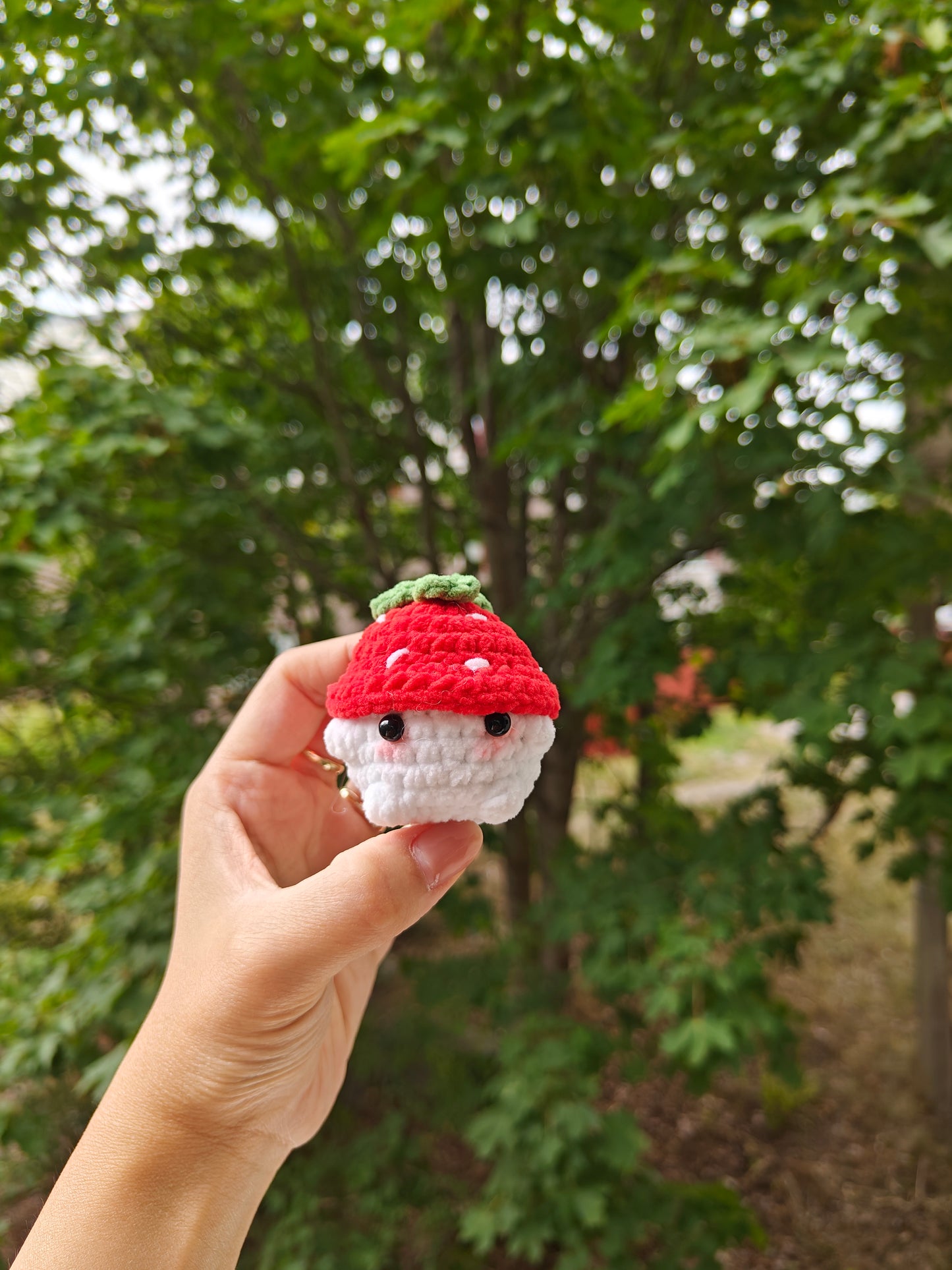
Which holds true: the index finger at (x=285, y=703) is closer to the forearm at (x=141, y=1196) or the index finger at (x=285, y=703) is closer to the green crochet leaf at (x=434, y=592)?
the green crochet leaf at (x=434, y=592)

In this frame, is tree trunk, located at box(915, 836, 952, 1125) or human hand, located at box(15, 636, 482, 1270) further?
tree trunk, located at box(915, 836, 952, 1125)

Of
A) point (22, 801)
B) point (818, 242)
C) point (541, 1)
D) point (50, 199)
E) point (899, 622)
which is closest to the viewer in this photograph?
point (818, 242)

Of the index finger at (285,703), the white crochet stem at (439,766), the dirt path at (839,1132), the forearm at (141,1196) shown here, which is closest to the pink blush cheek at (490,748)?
the white crochet stem at (439,766)

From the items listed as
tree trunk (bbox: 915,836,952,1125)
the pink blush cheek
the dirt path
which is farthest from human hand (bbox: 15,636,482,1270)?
tree trunk (bbox: 915,836,952,1125)

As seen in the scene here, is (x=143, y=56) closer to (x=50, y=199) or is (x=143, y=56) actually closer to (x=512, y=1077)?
(x=50, y=199)

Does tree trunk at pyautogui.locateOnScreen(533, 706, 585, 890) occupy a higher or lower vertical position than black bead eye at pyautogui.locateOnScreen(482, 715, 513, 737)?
lower

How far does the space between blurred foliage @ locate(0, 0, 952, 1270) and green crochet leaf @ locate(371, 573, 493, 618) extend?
69cm

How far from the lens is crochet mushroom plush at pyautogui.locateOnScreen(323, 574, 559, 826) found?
733 mm

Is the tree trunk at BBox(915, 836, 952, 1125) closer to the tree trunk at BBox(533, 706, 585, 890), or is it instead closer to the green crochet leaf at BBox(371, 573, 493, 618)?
the tree trunk at BBox(533, 706, 585, 890)

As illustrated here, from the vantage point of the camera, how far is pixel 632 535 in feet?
6.57

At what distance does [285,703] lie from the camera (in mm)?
1139

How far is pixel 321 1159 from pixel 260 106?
10.8 ft

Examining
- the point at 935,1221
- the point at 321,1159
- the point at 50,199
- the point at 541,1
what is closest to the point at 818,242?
the point at 541,1

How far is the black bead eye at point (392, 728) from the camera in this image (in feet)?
2.45
